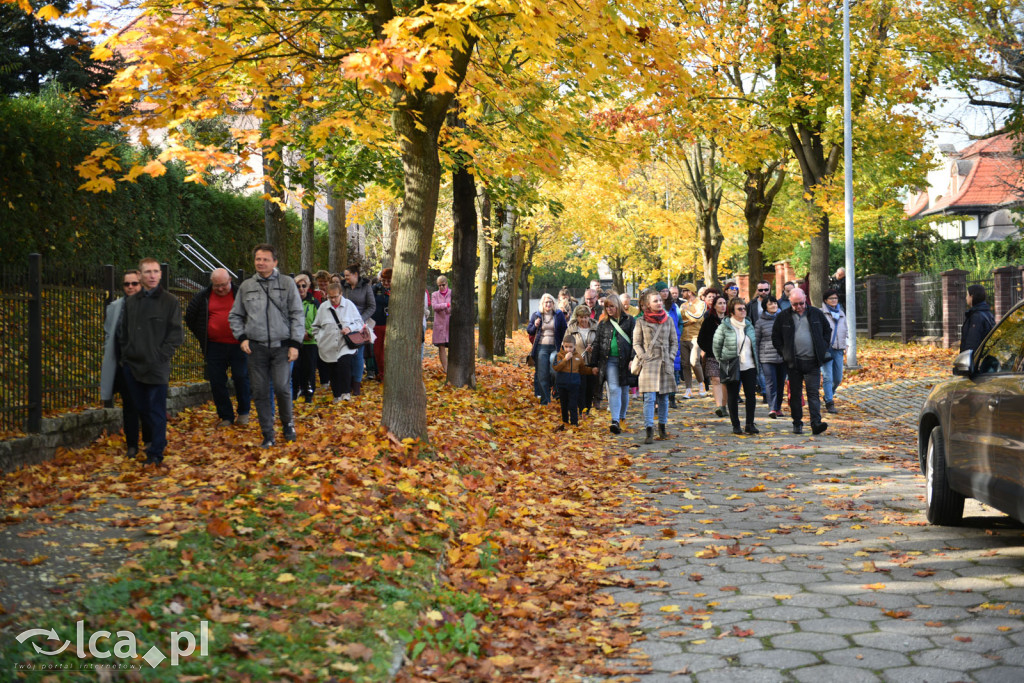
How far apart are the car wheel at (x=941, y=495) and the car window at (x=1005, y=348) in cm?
74

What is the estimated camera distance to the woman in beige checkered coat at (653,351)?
41.5 feet

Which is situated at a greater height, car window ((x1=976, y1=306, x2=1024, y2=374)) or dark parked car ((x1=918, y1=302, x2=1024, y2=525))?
car window ((x1=976, y1=306, x2=1024, y2=374))

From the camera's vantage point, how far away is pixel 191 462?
8875 millimetres

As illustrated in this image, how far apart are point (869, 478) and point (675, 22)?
10.1m

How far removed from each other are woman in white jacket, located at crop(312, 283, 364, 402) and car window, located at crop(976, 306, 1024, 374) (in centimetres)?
888

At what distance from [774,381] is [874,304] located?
62.9 ft

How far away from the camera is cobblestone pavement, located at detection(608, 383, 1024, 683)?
15.5 ft

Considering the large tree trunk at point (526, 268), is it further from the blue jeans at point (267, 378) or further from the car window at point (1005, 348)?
the car window at point (1005, 348)

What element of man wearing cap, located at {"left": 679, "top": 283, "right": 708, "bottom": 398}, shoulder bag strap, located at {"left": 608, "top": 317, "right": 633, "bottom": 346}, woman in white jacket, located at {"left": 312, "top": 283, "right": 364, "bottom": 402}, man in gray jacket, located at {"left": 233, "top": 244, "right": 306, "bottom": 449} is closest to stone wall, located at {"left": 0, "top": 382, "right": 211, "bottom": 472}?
man in gray jacket, located at {"left": 233, "top": 244, "right": 306, "bottom": 449}

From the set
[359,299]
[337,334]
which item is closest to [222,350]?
[337,334]

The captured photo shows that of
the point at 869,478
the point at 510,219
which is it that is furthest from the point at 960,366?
the point at 510,219

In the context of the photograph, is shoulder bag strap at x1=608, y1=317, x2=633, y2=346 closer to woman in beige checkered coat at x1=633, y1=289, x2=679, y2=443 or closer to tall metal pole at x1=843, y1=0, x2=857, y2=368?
woman in beige checkered coat at x1=633, y1=289, x2=679, y2=443

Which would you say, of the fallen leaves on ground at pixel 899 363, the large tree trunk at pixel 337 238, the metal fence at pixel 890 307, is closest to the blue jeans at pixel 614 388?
the fallen leaves on ground at pixel 899 363

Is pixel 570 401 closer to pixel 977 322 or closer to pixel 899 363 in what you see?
pixel 977 322
